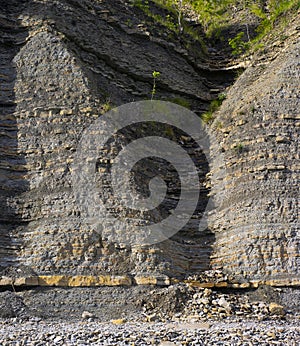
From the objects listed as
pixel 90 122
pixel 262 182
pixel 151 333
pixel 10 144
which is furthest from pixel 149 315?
pixel 10 144

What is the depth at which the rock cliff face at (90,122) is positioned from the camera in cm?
1319

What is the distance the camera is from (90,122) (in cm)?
1490

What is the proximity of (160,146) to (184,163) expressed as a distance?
84cm

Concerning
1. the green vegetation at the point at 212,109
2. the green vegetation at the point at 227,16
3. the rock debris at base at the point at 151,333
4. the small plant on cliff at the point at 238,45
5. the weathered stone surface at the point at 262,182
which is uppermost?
the green vegetation at the point at 227,16

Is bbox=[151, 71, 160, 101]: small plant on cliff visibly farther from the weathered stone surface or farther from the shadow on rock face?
the shadow on rock face

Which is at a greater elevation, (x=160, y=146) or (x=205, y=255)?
(x=160, y=146)

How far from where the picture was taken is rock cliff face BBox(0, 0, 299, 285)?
519 inches

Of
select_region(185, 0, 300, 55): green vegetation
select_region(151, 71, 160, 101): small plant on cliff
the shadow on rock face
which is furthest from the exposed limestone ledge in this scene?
select_region(185, 0, 300, 55): green vegetation

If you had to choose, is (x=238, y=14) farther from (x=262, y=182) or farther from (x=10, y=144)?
(x=10, y=144)

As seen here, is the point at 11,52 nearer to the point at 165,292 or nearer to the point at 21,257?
the point at 21,257

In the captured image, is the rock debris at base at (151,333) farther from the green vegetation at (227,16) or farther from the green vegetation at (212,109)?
the green vegetation at (227,16)

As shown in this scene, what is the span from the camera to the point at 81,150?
14477 millimetres

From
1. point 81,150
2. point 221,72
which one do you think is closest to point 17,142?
point 81,150

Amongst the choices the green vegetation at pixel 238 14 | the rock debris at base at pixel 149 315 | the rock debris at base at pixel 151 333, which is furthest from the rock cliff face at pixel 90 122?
the green vegetation at pixel 238 14
